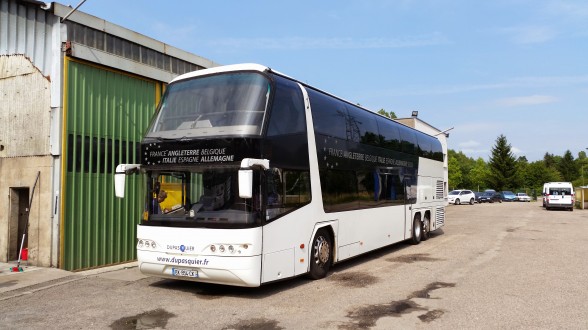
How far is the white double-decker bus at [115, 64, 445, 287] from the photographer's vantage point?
7.43 meters

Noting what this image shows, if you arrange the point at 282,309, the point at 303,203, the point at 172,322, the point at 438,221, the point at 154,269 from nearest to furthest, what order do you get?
1. the point at 172,322
2. the point at 282,309
3. the point at 154,269
4. the point at 303,203
5. the point at 438,221

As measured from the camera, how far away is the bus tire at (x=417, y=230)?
15.4 m

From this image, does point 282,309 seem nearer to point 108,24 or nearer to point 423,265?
point 423,265

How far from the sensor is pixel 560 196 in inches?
1507

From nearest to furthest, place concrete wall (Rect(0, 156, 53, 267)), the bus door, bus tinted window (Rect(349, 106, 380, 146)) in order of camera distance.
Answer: concrete wall (Rect(0, 156, 53, 267))
bus tinted window (Rect(349, 106, 380, 146))
the bus door

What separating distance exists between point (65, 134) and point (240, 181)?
586 cm

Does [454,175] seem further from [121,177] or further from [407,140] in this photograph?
[121,177]

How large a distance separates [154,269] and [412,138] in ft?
33.4

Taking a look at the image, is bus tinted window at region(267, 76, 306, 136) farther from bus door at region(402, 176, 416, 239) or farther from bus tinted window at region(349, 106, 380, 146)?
bus door at region(402, 176, 416, 239)

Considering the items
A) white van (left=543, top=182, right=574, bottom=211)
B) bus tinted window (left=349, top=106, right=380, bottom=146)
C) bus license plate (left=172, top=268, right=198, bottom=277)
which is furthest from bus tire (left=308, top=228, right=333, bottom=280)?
white van (left=543, top=182, right=574, bottom=211)

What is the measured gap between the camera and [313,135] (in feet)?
30.5

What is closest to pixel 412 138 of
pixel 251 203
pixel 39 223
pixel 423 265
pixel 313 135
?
pixel 423 265

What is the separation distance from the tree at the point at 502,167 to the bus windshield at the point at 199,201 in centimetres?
8092

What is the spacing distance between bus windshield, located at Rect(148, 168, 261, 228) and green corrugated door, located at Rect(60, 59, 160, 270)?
10.8 feet
